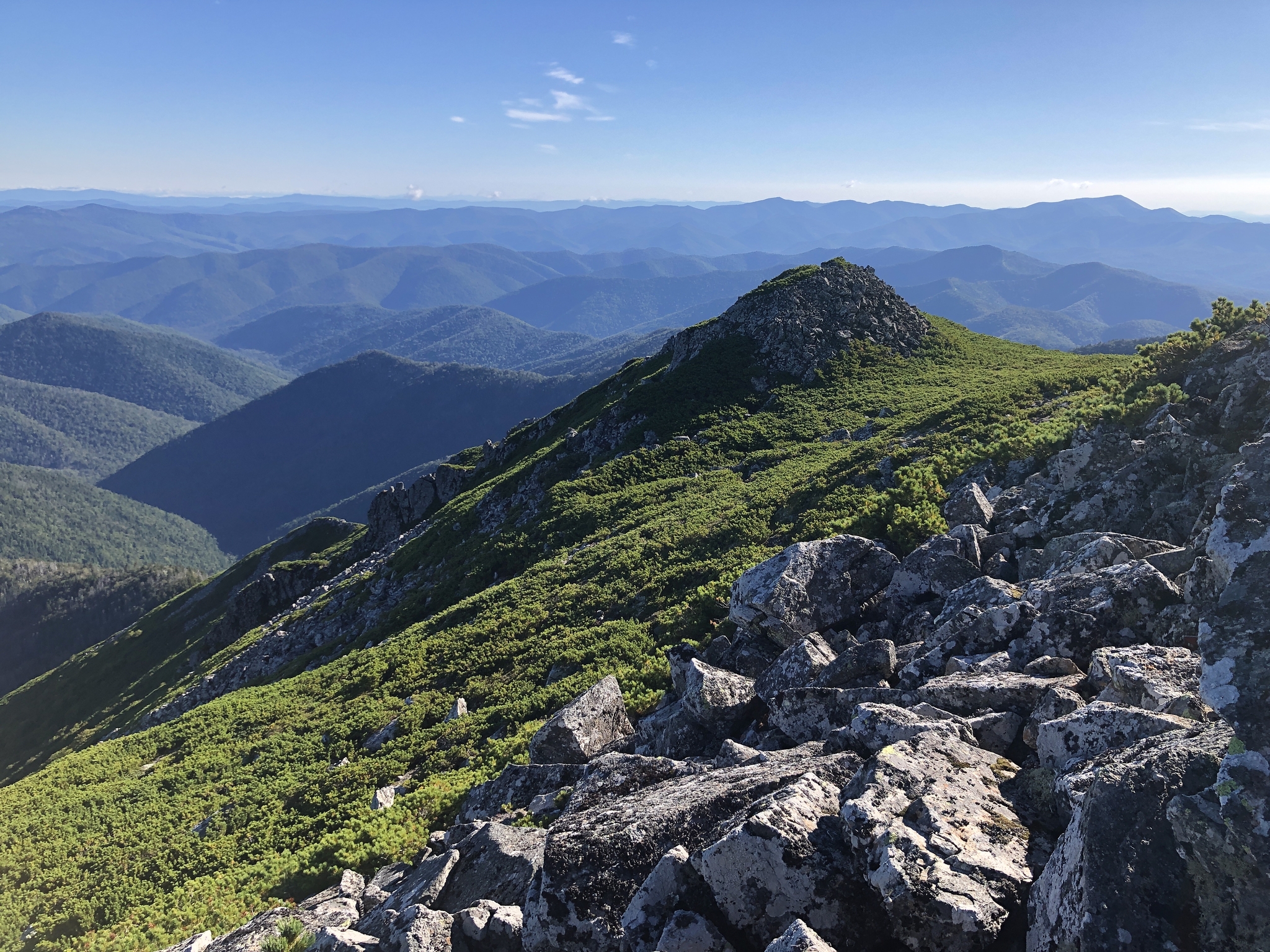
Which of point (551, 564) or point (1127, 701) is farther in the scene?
point (551, 564)

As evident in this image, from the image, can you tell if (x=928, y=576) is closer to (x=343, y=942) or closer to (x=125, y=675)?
(x=343, y=942)

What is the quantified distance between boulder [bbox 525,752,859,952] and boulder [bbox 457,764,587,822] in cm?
492

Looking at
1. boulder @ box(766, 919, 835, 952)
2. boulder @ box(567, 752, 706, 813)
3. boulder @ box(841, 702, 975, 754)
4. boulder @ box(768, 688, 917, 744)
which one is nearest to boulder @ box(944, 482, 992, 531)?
boulder @ box(768, 688, 917, 744)

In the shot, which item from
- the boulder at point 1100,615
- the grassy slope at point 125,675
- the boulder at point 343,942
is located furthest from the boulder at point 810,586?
the grassy slope at point 125,675

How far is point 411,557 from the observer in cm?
4744

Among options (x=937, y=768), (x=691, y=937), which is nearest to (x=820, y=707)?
(x=937, y=768)

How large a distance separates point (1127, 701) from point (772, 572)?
7923 millimetres

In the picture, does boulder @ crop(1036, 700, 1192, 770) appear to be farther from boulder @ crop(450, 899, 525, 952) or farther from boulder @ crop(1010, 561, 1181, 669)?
boulder @ crop(450, 899, 525, 952)

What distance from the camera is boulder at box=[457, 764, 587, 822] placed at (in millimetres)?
13664

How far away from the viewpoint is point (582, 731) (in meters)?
14.4

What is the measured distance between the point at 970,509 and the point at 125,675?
343 feet

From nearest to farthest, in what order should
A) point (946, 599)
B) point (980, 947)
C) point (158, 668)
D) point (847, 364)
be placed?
point (980, 947) < point (946, 599) < point (847, 364) < point (158, 668)

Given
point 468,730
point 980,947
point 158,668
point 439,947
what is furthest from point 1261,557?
point 158,668

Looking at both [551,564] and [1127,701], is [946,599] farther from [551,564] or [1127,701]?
[551,564]
